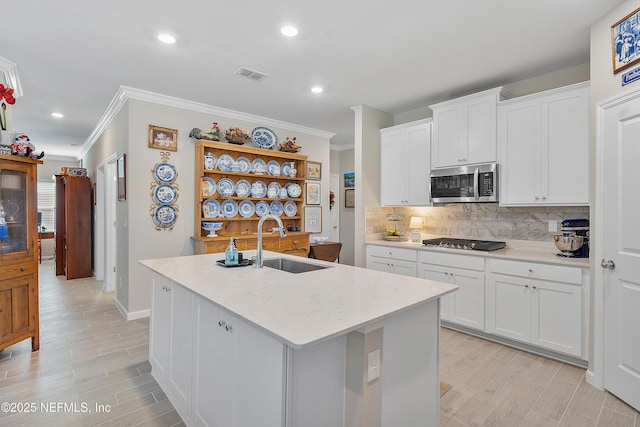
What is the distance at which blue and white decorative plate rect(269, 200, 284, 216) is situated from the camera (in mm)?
4823

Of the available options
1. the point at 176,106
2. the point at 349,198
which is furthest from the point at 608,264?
the point at 349,198

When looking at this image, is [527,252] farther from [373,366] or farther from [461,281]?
[373,366]

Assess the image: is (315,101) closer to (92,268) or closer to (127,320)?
(127,320)

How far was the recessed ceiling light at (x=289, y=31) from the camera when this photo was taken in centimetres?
238

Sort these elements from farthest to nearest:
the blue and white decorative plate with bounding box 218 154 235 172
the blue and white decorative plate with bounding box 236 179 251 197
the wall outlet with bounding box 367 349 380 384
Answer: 1. the blue and white decorative plate with bounding box 236 179 251 197
2. the blue and white decorative plate with bounding box 218 154 235 172
3. the wall outlet with bounding box 367 349 380 384

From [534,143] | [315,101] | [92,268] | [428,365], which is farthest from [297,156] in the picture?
[92,268]

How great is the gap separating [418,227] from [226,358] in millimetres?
3436

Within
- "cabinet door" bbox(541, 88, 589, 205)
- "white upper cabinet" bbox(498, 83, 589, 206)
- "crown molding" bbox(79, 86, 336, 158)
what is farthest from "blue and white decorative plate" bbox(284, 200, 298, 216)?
"cabinet door" bbox(541, 88, 589, 205)

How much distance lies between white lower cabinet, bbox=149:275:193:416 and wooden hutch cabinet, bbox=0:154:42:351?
1.39 metres

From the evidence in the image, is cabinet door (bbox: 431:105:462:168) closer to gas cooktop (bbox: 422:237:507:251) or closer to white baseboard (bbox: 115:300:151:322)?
gas cooktop (bbox: 422:237:507:251)

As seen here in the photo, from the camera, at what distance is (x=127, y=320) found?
12.0 ft

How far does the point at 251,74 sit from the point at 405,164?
2.13m

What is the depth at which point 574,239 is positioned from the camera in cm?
274

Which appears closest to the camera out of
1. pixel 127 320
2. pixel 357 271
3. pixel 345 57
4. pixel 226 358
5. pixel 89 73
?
pixel 226 358
